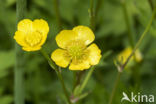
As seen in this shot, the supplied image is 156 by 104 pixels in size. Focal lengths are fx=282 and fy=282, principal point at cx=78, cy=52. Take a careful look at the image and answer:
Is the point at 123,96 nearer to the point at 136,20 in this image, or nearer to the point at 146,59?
the point at 146,59

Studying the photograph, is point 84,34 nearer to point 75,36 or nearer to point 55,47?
point 75,36

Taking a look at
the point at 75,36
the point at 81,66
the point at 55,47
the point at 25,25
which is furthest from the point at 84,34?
the point at 55,47

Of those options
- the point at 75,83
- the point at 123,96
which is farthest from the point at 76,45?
the point at 123,96

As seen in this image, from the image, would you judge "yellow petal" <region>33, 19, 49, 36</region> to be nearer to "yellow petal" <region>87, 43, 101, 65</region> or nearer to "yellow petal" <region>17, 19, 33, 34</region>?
"yellow petal" <region>17, 19, 33, 34</region>

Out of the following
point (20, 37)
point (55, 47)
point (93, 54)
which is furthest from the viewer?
point (55, 47)

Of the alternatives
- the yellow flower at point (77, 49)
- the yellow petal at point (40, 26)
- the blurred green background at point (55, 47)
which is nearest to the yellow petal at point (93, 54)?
the yellow flower at point (77, 49)

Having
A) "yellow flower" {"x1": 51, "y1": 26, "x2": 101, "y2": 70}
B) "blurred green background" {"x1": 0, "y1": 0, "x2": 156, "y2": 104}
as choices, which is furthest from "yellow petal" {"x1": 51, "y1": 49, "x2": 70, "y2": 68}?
"blurred green background" {"x1": 0, "y1": 0, "x2": 156, "y2": 104}
